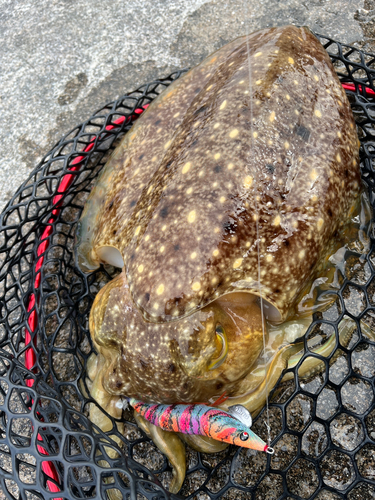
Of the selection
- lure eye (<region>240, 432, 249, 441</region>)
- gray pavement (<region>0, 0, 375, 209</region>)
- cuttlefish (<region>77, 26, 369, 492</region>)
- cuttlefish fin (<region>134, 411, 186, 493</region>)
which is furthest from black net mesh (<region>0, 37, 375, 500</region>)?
gray pavement (<region>0, 0, 375, 209</region>)

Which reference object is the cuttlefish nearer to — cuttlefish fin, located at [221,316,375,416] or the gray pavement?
cuttlefish fin, located at [221,316,375,416]

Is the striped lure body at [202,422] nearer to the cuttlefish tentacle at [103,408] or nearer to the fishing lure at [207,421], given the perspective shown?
the fishing lure at [207,421]

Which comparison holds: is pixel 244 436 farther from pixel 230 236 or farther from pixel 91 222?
pixel 91 222

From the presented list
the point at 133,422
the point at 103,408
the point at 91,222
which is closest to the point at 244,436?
the point at 133,422

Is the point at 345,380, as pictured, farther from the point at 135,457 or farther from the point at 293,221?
the point at 135,457

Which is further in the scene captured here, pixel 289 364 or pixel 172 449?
pixel 289 364

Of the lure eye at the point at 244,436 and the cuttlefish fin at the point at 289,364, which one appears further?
the cuttlefish fin at the point at 289,364

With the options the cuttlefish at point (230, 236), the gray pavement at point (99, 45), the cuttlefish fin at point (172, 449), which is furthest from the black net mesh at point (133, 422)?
the gray pavement at point (99, 45)
